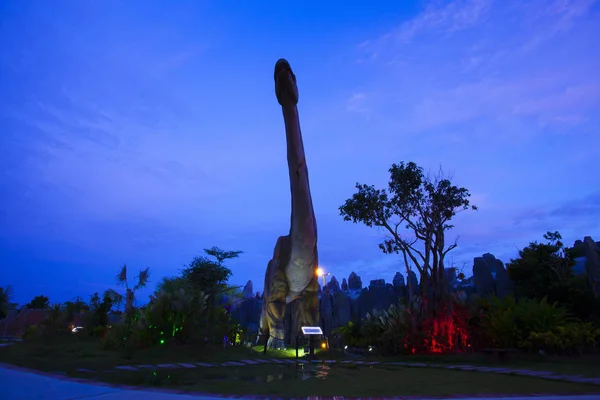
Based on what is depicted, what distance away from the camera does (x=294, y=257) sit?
1206 centimetres

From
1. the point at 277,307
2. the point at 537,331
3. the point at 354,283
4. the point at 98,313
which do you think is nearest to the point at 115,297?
the point at 98,313

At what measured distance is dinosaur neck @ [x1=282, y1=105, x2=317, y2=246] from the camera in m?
11.6

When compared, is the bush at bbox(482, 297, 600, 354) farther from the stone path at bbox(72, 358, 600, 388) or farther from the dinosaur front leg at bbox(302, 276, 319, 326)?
the dinosaur front leg at bbox(302, 276, 319, 326)

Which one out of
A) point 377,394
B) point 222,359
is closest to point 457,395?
point 377,394

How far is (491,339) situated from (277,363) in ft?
20.4

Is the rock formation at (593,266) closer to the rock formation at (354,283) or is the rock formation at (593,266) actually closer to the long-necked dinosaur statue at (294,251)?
the long-necked dinosaur statue at (294,251)

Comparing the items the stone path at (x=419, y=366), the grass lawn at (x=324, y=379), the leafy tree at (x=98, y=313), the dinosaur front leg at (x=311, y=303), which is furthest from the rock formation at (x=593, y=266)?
the leafy tree at (x=98, y=313)

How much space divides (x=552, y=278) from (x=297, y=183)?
1317 cm

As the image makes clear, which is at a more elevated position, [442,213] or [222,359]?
[442,213]

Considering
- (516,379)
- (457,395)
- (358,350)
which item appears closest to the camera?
(457,395)

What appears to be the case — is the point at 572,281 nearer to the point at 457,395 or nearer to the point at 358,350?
the point at 358,350

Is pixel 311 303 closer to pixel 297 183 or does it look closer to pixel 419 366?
pixel 297 183

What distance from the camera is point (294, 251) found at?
1197 centimetres

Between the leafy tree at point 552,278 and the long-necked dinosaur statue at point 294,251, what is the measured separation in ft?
27.3
